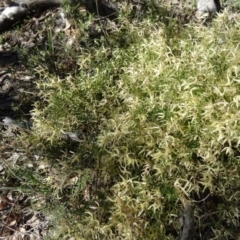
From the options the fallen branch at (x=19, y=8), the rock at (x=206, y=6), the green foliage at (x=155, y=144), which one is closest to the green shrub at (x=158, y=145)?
the green foliage at (x=155, y=144)

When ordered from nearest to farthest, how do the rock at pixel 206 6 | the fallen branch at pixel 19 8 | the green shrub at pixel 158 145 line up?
the green shrub at pixel 158 145 < the rock at pixel 206 6 < the fallen branch at pixel 19 8

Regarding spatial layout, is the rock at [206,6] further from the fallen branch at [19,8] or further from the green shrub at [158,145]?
the fallen branch at [19,8]

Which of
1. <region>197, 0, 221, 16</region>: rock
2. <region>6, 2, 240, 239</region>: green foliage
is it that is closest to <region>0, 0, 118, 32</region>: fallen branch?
<region>197, 0, 221, 16</region>: rock

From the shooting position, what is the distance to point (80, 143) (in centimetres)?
285

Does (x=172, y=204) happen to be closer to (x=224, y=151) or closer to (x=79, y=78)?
(x=224, y=151)

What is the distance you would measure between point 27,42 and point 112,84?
152 cm

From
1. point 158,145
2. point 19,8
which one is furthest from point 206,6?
point 19,8

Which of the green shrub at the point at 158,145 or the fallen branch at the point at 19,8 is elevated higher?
the fallen branch at the point at 19,8

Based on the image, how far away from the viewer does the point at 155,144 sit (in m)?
2.52

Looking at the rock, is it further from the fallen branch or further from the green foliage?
the fallen branch

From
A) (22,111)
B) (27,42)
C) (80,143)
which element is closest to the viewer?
(80,143)

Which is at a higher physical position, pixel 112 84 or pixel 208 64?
pixel 208 64

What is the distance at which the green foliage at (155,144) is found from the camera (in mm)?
2402

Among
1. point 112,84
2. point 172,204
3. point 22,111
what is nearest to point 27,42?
point 22,111
